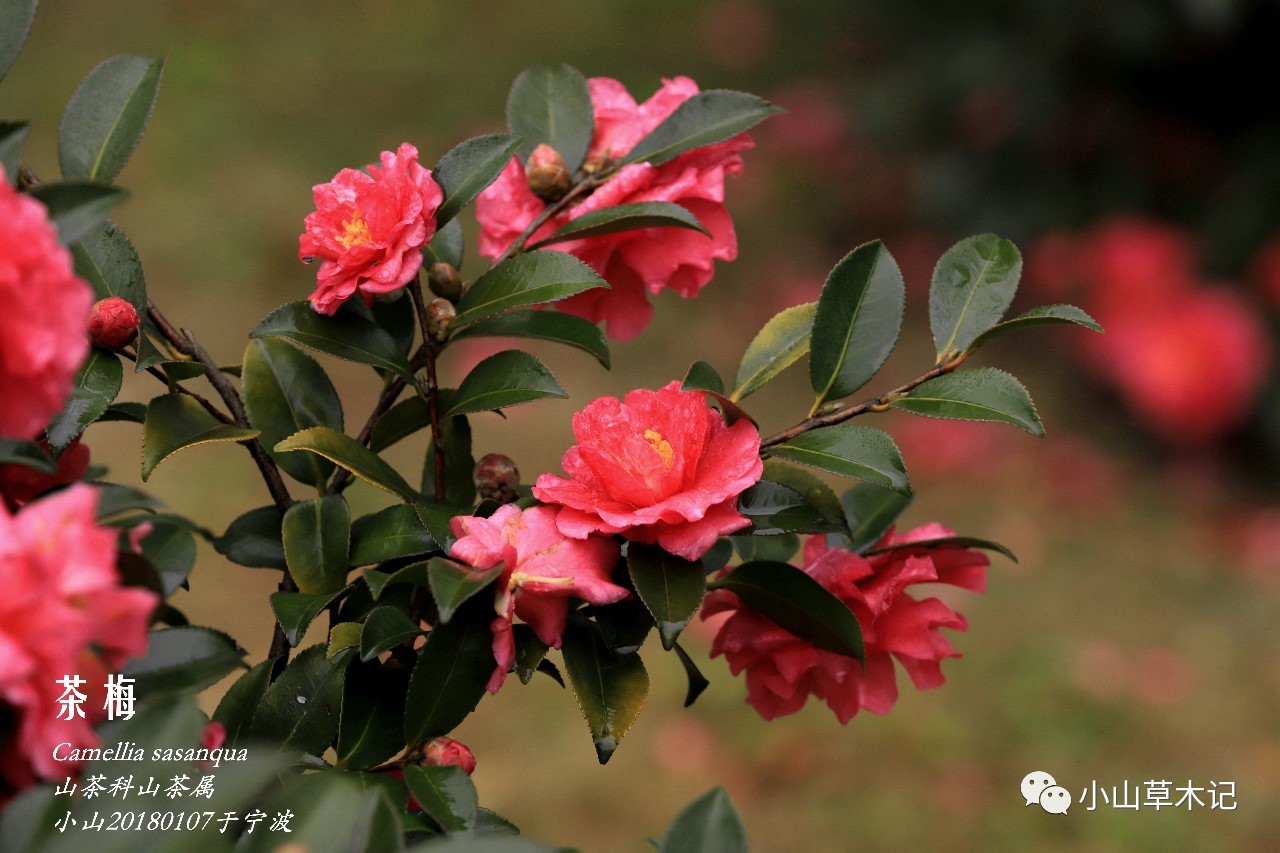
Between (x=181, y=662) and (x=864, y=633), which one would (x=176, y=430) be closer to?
(x=181, y=662)

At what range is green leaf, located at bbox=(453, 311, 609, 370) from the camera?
62cm

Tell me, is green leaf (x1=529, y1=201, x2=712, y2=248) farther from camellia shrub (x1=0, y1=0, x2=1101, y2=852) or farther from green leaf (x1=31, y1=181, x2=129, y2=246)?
green leaf (x1=31, y1=181, x2=129, y2=246)

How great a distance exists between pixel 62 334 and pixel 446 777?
9.0 inches

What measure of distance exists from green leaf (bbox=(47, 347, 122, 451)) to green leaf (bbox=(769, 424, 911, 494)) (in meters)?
0.29

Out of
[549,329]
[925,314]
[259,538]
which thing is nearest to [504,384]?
[549,329]

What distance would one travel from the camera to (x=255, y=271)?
2.71 metres

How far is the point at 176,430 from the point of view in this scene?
576 mm

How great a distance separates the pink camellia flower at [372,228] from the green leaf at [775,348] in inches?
6.6

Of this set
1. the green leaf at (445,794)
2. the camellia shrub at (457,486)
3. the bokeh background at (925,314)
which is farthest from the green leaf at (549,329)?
the bokeh background at (925,314)

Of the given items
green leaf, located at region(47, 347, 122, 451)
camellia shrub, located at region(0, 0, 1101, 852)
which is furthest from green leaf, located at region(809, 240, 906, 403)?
green leaf, located at region(47, 347, 122, 451)

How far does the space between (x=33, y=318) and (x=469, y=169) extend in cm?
27

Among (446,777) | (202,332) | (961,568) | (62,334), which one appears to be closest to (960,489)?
(202,332)

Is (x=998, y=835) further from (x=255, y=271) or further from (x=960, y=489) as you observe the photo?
(x=255, y=271)

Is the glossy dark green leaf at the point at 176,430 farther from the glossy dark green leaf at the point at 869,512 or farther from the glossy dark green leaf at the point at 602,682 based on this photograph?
the glossy dark green leaf at the point at 869,512
